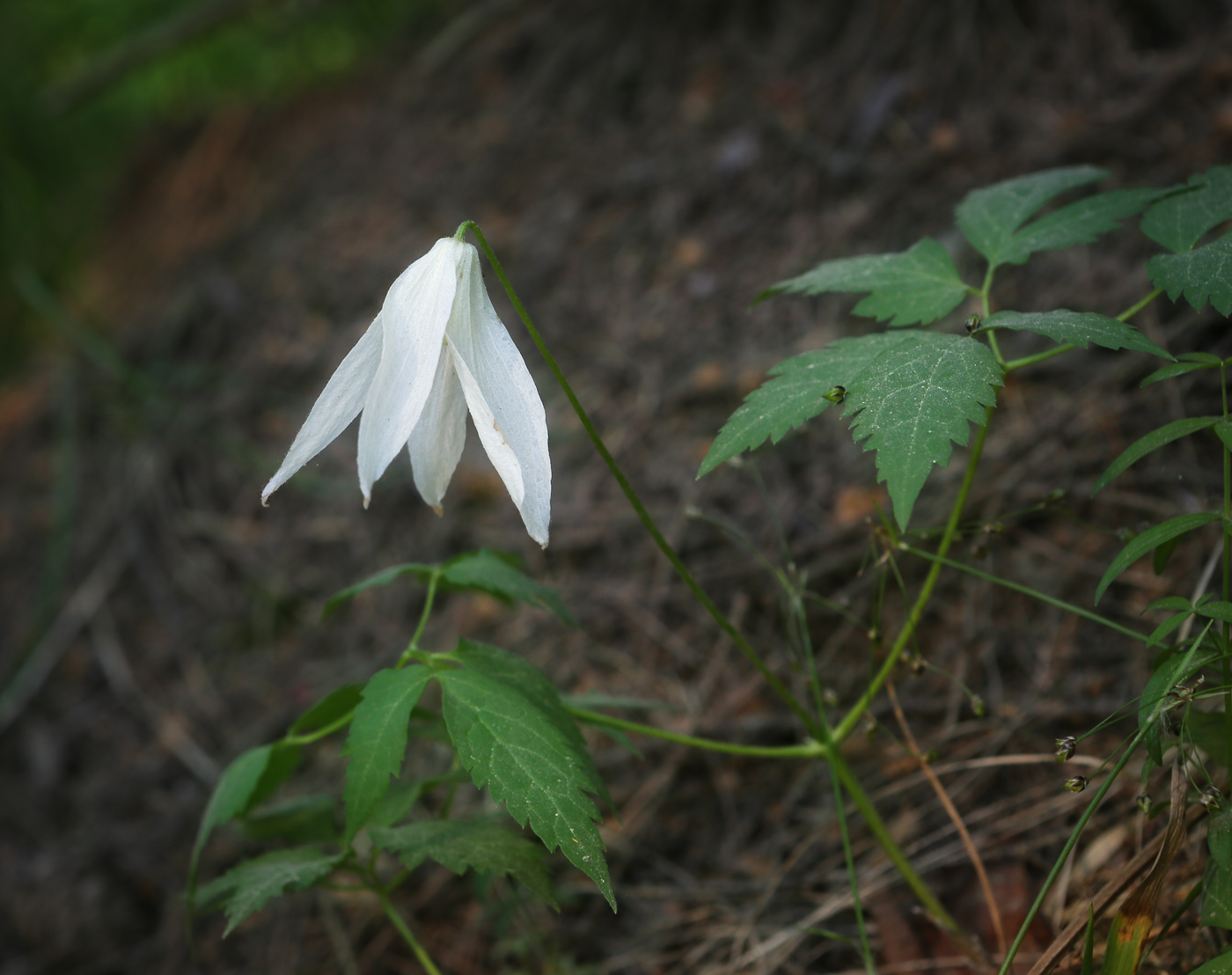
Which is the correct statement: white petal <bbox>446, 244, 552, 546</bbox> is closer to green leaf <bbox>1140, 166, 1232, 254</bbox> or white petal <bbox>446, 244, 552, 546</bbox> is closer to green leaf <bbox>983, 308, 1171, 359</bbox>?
green leaf <bbox>983, 308, 1171, 359</bbox>

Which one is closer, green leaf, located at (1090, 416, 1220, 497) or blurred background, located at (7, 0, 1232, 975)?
green leaf, located at (1090, 416, 1220, 497)

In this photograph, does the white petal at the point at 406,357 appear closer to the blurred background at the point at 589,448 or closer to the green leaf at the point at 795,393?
the green leaf at the point at 795,393

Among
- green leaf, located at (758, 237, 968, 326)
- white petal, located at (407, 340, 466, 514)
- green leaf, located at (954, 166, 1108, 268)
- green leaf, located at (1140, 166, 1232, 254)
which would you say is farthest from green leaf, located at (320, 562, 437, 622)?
green leaf, located at (1140, 166, 1232, 254)

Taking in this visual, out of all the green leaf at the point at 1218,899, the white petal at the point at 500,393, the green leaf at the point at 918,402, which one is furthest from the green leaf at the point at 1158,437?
the white petal at the point at 500,393

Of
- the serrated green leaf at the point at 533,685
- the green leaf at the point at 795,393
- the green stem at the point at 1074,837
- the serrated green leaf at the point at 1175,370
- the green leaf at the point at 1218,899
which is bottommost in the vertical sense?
the green leaf at the point at 1218,899

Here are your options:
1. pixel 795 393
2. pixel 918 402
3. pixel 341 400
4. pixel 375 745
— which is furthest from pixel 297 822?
pixel 918 402

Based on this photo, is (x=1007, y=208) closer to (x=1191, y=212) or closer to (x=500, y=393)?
(x=1191, y=212)
